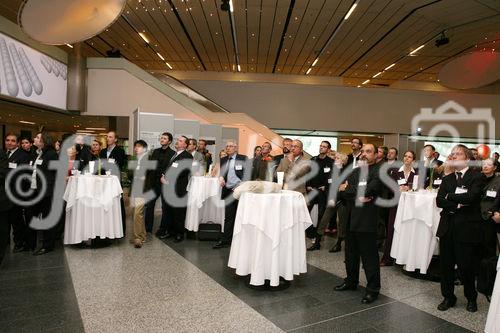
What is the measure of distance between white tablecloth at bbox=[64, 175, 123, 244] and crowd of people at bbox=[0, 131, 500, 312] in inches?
9.6

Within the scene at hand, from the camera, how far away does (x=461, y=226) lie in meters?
3.26

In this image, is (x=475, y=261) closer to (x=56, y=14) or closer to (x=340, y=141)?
(x=56, y=14)

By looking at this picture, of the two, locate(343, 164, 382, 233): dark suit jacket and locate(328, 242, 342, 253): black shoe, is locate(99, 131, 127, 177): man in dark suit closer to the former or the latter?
locate(328, 242, 342, 253): black shoe

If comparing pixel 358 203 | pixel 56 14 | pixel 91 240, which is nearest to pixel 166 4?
pixel 56 14

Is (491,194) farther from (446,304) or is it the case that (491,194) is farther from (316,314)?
(316,314)

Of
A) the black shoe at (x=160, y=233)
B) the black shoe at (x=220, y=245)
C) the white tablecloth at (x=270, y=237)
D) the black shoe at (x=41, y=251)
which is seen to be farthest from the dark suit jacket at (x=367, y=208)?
the black shoe at (x=41, y=251)

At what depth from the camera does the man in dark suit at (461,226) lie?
10.6ft

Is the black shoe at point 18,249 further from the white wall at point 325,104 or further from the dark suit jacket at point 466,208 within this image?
the white wall at point 325,104

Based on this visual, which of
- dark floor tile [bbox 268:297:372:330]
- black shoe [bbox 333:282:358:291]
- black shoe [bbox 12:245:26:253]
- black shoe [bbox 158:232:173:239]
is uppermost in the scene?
black shoe [bbox 333:282:358:291]

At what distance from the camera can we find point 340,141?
1581cm

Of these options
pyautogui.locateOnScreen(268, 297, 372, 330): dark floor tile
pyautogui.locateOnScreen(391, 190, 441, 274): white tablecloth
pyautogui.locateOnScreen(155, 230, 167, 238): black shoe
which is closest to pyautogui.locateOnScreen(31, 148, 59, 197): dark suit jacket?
pyautogui.locateOnScreen(155, 230, 167, 238): black shoe

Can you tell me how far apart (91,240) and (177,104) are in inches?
242

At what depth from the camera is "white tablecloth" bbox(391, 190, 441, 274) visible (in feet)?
13.6

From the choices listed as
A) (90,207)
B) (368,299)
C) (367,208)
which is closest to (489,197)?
(367,208)
